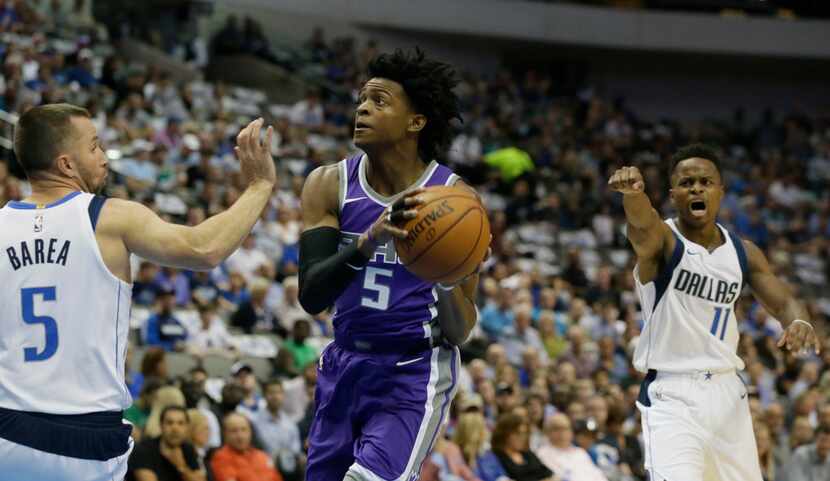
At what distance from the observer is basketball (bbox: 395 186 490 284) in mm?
4555

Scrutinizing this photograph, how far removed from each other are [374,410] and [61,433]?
4.48 ft

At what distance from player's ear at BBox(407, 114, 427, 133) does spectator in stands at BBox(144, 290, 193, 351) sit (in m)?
6.35

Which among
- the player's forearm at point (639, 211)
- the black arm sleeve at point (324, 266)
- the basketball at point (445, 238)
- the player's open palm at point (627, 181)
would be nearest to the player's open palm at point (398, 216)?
the basketball at point (445, 238)

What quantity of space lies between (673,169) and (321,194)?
2076 mm

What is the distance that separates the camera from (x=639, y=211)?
19.1ft

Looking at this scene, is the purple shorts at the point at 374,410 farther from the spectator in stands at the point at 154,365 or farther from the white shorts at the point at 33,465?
the spectator in stands at the point at 154,365

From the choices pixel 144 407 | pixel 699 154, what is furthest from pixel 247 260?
pixel 699 154

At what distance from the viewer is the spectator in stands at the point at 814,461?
11188 mm

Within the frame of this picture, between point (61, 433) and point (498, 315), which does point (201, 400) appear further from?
point (61, 433)

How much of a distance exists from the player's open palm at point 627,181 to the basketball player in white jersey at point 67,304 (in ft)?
6.20

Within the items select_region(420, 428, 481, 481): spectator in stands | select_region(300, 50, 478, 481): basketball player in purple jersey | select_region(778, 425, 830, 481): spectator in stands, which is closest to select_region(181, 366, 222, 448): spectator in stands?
select_region(420, 428, 481, 481): spectator in stands

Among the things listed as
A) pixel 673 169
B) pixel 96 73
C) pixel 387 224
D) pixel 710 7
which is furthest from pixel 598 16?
pixel 387 224

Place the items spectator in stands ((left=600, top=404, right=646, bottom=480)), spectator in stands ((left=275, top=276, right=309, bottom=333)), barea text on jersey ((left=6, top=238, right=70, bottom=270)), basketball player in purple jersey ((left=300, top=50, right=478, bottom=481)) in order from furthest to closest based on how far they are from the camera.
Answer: spectator in stands ((left=275, top=276, right=309, bottom=333)) < spectator in stands ((left=600, top=404, right=646, bottom=480)) < basketball player in purple jersey ((left=300, top=50, right=478, bottom=481)) < barea text on jersey ((left=6, top=238, right=70, bottom=270))

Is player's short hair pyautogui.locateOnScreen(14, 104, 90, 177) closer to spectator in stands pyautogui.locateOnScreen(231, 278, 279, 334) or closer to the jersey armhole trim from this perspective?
the jersey armhole trim
